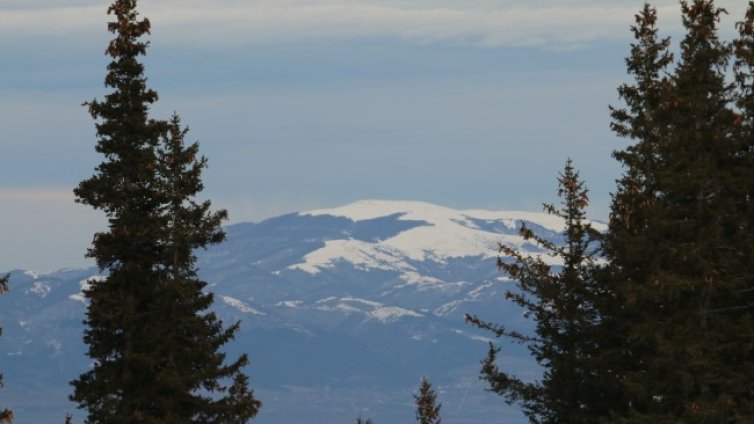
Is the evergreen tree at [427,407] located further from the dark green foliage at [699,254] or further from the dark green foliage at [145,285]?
the dark green foliage at [699,254]

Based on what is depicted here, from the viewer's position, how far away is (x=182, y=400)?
130 feet

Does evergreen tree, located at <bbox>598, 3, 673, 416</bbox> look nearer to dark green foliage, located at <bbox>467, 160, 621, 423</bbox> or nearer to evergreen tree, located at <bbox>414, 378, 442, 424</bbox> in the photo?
dark green foliage, located at <bbox>467, 160, 621, 423</bbox>

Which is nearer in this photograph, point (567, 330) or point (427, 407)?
point (567, 330)

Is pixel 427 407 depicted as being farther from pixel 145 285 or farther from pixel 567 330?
pixel 145 285

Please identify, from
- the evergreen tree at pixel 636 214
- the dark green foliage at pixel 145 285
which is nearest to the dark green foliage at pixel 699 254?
the evergreen tree at pixel 636 214

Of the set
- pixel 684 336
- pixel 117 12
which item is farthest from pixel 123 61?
pixel 684 336

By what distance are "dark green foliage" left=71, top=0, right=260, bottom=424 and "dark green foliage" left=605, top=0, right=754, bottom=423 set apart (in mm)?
11468

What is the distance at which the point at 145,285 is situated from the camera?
39531 millimetres

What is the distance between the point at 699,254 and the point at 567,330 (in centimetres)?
1312

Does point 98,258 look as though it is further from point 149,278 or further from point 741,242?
point 741,242

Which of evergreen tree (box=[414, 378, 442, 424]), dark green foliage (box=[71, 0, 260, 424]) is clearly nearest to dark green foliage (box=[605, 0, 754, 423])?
→ dark green foliage (box=[71, 0, 260, 424])

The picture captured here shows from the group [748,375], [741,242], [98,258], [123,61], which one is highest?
[123,61]

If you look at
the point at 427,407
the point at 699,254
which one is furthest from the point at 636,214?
the point at 427,407

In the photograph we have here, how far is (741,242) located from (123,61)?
56.3 ft
